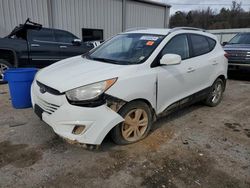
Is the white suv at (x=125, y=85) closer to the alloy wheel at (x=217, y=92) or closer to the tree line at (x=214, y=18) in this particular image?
the alloy wheel at (x=217, y=92)

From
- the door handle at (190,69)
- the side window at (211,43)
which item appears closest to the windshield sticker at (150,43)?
the door handle at (190,69)

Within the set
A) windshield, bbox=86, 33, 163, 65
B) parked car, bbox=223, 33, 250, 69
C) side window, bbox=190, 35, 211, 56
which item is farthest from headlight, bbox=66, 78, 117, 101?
parked car, bbox=223, 33, 250, 69

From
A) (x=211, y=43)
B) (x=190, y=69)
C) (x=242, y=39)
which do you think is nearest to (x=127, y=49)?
(x=190, y=69)

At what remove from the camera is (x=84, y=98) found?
285 cm

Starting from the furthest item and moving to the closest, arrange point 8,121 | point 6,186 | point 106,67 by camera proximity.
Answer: point 8,121
point 106,67
point 6,186

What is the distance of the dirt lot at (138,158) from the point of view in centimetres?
272

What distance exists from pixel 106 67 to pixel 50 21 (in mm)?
9167

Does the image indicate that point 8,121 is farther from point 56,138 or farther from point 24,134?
point 56,138

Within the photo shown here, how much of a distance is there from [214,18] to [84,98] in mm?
59513

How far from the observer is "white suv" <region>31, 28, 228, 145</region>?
2885 mm

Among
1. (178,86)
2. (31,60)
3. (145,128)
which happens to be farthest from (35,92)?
(31,60)

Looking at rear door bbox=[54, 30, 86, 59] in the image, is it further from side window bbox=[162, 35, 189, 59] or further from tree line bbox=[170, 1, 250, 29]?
tree line bbox=[170, 1, 250, 29]

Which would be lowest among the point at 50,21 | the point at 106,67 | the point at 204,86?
the point at 204,86

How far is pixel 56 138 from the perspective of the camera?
144 inches
